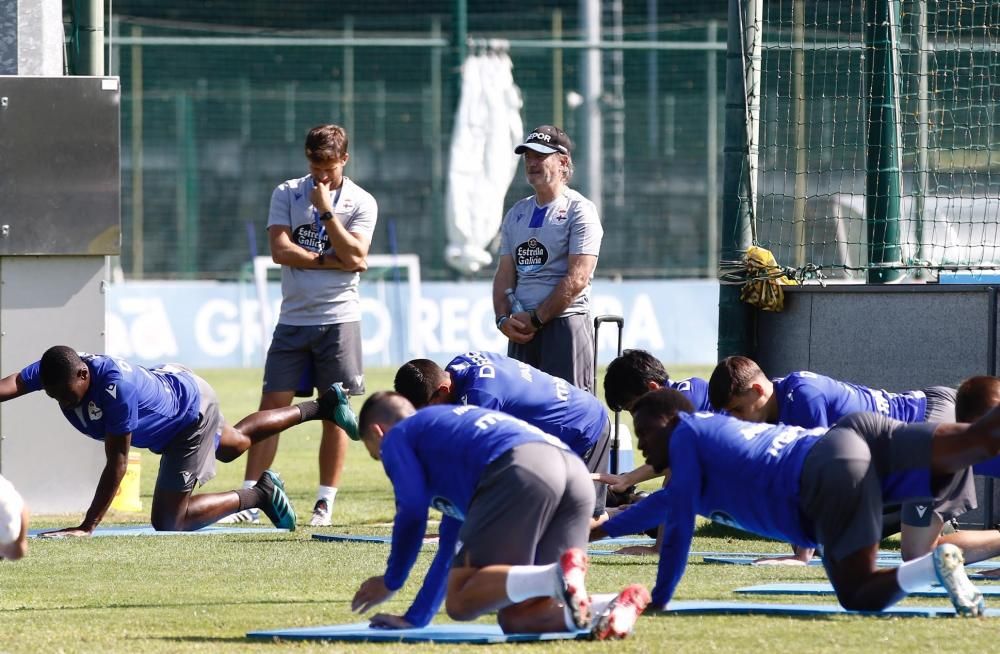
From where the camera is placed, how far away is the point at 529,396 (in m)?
7.62

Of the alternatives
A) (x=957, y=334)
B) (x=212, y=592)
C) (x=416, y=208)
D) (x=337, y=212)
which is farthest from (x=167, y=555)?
(x=416, y=208)

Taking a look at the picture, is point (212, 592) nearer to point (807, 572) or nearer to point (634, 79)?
point (807, 572)

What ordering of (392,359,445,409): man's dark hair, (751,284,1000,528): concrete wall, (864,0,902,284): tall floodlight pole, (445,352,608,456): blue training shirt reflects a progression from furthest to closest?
(864,0,902,284): tall floodlight pole → (751,284,1000,528): concrete wall → (445,352,608,456): blue training shirt → (392,359,445,409): man's dark hair

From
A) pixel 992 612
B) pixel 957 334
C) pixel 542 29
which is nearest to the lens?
pixel 992 612

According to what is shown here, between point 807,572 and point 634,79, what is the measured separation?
74.3ft

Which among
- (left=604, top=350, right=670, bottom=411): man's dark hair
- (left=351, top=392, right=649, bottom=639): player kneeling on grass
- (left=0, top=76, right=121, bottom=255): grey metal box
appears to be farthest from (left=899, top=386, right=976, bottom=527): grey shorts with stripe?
(left=0, top=76, right=121, bottom=255): grey metal box

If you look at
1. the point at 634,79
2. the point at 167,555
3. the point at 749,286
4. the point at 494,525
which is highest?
the point at 634,79

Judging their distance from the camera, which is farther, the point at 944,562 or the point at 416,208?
the point at 416,208

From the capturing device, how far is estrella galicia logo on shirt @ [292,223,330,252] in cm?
965

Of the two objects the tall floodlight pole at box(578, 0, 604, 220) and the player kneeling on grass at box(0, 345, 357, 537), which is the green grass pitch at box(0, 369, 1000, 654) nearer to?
the player kneeling on grass at box(0, 345, 357, 537)

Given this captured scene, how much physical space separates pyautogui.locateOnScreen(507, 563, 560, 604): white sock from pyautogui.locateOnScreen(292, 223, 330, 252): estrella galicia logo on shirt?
434cm

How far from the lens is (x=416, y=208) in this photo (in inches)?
1081

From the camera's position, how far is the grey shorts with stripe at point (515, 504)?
5.66 metres

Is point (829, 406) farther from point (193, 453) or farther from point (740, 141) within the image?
point (193, 453)
